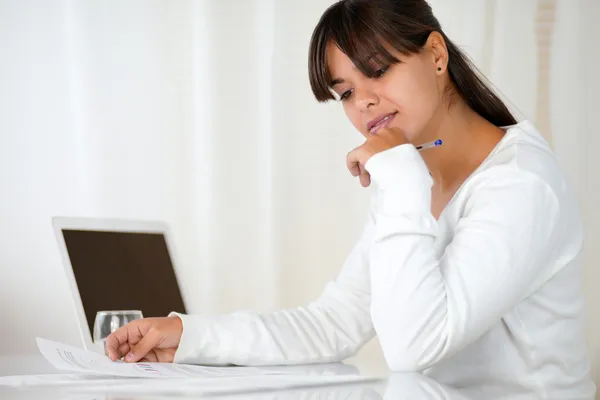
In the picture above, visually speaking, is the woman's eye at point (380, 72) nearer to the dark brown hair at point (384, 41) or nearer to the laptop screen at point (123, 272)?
the dark brown hair at point (384, 41)

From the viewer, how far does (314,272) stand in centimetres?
258

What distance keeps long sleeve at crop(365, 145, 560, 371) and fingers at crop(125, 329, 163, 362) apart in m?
0.36

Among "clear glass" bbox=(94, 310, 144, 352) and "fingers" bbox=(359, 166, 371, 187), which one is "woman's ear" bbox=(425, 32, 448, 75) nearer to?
"fingers" bbox=(359, 166, 371, 187)

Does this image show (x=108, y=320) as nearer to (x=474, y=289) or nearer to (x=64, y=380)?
(x=64, y=380)

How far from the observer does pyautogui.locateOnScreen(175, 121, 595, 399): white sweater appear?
1.04 meters

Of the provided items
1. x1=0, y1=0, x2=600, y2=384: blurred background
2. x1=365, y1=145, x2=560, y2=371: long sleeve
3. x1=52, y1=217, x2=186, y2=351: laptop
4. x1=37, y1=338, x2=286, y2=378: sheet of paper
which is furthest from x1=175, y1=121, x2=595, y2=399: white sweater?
x1=0, y1=0, x2=600, y2=384: blurred background

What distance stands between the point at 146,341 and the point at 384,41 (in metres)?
0.63

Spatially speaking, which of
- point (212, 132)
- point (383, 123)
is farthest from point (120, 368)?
Answer: point (212, 132)

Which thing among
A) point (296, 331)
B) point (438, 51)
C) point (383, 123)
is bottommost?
point (296, 331)

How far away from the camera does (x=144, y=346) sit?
119 centimetres

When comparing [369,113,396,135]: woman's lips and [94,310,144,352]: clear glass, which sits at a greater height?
[369,113,396,135]: woman's lips

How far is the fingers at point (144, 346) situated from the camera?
1.19m

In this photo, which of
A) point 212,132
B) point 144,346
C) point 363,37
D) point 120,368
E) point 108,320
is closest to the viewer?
point 120,368

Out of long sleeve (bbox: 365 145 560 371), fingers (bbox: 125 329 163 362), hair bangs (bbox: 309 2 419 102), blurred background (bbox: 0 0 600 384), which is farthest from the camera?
blurred background (bbox: 0 0 600 384)
